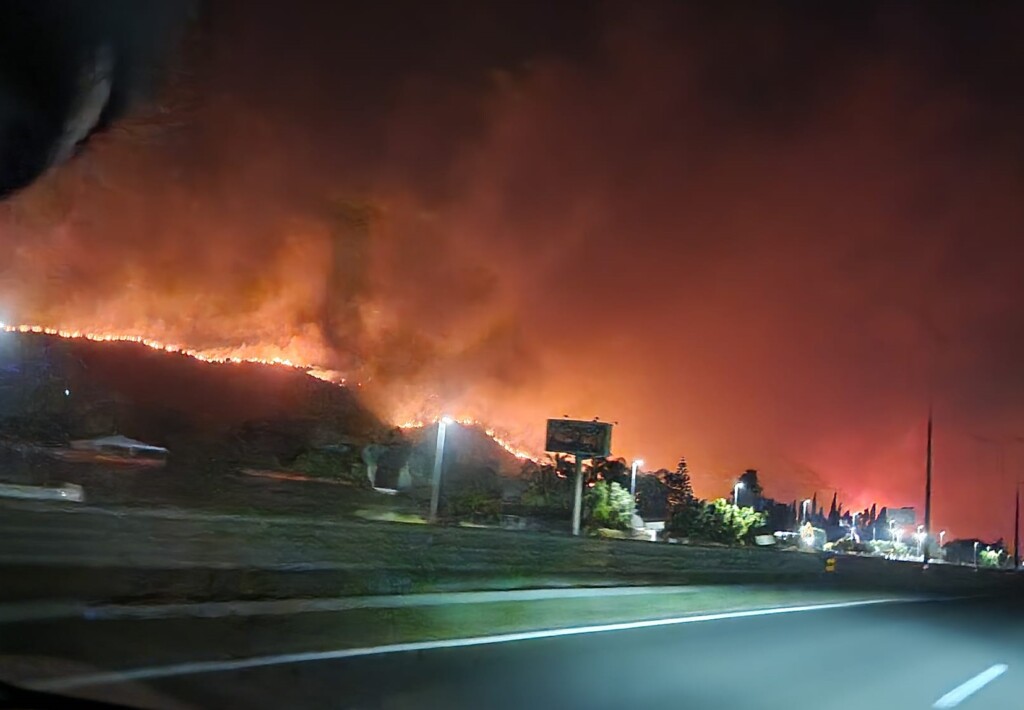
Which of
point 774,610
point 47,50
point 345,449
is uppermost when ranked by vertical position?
point 47,50

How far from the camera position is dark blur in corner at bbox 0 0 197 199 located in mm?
14344

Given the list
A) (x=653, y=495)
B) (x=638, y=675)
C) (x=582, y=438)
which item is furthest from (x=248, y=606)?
(x=653, y=495)

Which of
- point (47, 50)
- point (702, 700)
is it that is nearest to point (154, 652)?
point (702, 700)

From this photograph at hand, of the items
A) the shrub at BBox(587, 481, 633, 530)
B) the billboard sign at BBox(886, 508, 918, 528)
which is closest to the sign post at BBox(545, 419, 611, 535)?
the shrub at BBox(587, 481, 633, 530)

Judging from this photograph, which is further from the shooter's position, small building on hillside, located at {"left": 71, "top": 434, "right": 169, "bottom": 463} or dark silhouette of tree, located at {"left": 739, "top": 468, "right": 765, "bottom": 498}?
dark silhouette of tree, located at {"left": 739, "top": 468, "right": 765, "bottom": 498}

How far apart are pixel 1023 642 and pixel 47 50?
862 inches

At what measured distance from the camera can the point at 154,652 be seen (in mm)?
10961

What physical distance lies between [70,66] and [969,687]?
15581mm

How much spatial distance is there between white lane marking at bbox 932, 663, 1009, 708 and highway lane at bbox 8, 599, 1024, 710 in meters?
0.05

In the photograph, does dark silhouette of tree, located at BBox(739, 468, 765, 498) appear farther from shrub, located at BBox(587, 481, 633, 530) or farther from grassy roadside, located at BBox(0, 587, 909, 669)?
grassy roadside, located at BBox(0, 587, 909, 669)

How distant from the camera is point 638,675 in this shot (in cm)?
1255

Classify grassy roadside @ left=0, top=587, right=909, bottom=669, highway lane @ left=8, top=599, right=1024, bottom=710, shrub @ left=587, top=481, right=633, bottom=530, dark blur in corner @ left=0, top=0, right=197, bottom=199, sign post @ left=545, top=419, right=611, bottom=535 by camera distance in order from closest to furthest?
highway lane @ left=8, top=599, right=1024, bottom=710
grassy roadside @ left=0, top=587, right=909, bottom=669
dark blur in corner @ left=0, top=0, right=197, bottom=199
sign post @ left=545, top=419, right=611, bottom=535
shrub @ left=587, top=481, right=633, bottom=530

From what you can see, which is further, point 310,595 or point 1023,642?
point 1023,642

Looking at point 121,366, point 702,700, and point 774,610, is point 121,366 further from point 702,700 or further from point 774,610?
point 702,700
